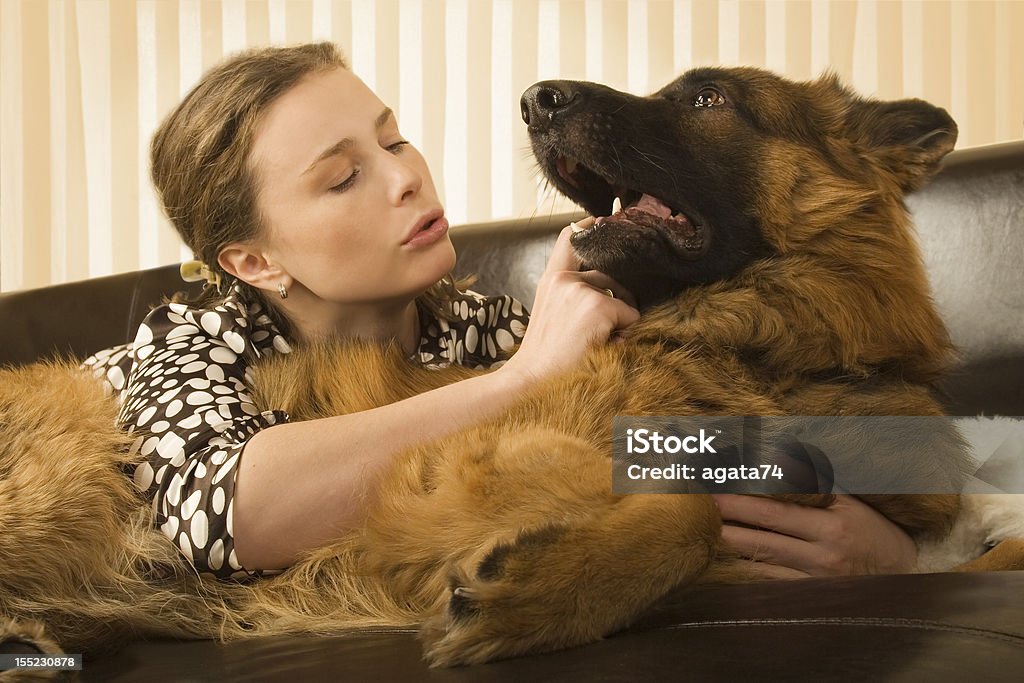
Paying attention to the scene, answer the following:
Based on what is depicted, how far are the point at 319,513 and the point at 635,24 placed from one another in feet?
8.22

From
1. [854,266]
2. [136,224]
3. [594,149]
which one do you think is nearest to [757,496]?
[854,266]

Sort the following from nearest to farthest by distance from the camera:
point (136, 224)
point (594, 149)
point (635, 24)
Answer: point (594, 149) → point (635, 24) → point (136, 224)

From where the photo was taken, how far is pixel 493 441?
1.28 m

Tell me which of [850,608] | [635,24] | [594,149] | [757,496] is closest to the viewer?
[850,608]

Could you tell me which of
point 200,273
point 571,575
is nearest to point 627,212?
point 571,575

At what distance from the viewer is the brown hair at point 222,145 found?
1823 millimetres

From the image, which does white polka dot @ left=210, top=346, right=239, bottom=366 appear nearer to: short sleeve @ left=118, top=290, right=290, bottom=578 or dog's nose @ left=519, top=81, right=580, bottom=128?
short sleeve @ left=118, top=290, right=290, bottom=578

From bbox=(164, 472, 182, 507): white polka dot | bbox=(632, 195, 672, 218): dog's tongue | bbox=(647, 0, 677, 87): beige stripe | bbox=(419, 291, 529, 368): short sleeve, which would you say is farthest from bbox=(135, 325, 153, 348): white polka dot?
bbox=(647, 0, 677, 87): beige stripe

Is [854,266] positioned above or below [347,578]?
above

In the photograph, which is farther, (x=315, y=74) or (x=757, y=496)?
(x=315, y=74)

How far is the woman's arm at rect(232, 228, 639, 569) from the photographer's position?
1371mm

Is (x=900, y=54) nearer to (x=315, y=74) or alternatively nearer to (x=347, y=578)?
(x=315, y=74)

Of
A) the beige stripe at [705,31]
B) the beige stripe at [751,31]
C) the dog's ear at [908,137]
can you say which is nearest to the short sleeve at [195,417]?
the dog's ear at [908,137]

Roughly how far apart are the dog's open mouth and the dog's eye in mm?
195
